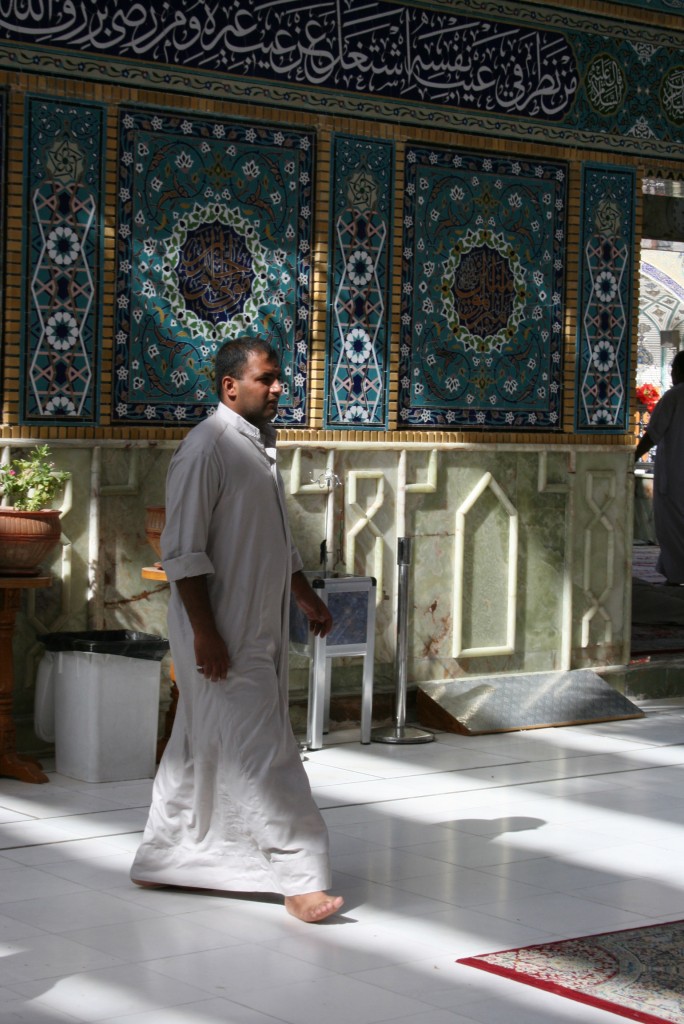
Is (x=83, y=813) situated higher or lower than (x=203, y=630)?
lower

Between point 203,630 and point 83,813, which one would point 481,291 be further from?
point 203,630

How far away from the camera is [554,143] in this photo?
8406 millimetres

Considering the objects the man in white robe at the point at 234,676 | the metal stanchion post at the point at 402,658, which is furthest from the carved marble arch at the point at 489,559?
the man in white robe at the point at 234,676

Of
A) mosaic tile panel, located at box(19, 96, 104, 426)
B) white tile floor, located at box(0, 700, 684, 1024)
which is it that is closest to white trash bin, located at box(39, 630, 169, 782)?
white tile floor, located at box(0, 700, 684, 1024)

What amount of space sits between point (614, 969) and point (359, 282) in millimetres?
4097

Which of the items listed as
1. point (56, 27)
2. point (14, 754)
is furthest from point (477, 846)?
point (56, 27)

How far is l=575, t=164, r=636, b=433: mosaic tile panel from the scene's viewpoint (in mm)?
8594

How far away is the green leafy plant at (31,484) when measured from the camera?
6.43 metres

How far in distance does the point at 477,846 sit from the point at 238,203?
3.07 metres

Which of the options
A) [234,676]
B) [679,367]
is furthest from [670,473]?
[234,676]

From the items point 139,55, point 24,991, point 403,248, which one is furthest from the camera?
point 403,248

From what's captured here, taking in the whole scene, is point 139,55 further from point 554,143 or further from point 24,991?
point 24,991

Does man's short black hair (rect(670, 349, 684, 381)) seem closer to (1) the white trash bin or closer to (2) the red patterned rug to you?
(1) the white trash bin

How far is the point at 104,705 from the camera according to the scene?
21.5ft
